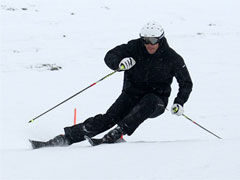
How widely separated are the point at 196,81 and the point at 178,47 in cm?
366

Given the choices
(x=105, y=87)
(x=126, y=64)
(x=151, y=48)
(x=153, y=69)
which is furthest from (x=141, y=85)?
(x=105, y=87)

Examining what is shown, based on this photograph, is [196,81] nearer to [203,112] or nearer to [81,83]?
[203,112]

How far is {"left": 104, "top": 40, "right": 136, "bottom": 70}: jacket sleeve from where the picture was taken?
17.2 feet

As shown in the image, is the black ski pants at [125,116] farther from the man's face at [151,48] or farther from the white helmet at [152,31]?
the white helmet at [152,31]

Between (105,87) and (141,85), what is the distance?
426 cm

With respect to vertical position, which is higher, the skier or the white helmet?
the white helmet

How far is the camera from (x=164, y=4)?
2003cm

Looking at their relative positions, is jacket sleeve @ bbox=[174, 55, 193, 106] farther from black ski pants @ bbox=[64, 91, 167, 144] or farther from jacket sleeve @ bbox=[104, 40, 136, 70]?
jacket sleeve @ bbox=[104, 40, 136, 70]

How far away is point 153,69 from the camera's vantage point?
523cm

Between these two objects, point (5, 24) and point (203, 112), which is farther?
point (5, 24)

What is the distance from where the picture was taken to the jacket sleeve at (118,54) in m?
5.25

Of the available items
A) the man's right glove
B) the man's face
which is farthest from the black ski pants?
the man's face

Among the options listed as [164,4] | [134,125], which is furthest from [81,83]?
[164,4]

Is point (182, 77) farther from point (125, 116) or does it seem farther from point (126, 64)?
point (125, 116)
